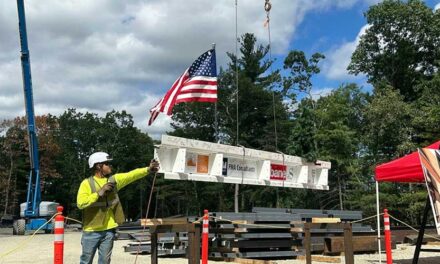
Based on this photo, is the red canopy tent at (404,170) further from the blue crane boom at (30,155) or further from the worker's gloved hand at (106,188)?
the blue crane boom at (30,155)

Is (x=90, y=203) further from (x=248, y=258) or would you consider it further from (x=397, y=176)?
(x=248, y=258)

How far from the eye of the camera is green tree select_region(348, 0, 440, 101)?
4525cm

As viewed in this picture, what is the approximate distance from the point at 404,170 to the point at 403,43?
38.9 metres

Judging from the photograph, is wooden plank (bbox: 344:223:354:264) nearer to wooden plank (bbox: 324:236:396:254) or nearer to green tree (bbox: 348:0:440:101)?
wooden plank (bbox: 324:236:396:254)

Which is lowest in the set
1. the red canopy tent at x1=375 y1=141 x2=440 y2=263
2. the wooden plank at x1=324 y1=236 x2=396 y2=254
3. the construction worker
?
the wooden plank at x1=324 y1=236 x2=396 y2=254

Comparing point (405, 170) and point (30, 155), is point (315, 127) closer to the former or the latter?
point (30, 155)

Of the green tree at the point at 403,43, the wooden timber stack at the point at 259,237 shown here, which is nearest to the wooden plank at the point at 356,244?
the wooden timber stack at the point at 259,237

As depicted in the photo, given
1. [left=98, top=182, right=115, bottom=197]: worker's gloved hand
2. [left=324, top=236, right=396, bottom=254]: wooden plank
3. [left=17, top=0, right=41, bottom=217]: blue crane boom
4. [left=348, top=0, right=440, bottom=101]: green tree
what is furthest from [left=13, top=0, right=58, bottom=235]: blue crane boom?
[left=348, top=0, right=440, bottom=101]: green tree

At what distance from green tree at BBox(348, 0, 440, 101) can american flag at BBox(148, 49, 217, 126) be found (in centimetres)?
3466

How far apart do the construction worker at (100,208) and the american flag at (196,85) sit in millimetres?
5982

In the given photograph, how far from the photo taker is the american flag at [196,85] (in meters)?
13.2

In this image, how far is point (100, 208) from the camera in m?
6.81

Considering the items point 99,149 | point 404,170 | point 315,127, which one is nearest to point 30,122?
point 315,127

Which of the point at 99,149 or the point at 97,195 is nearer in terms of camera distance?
the point at 97,195
